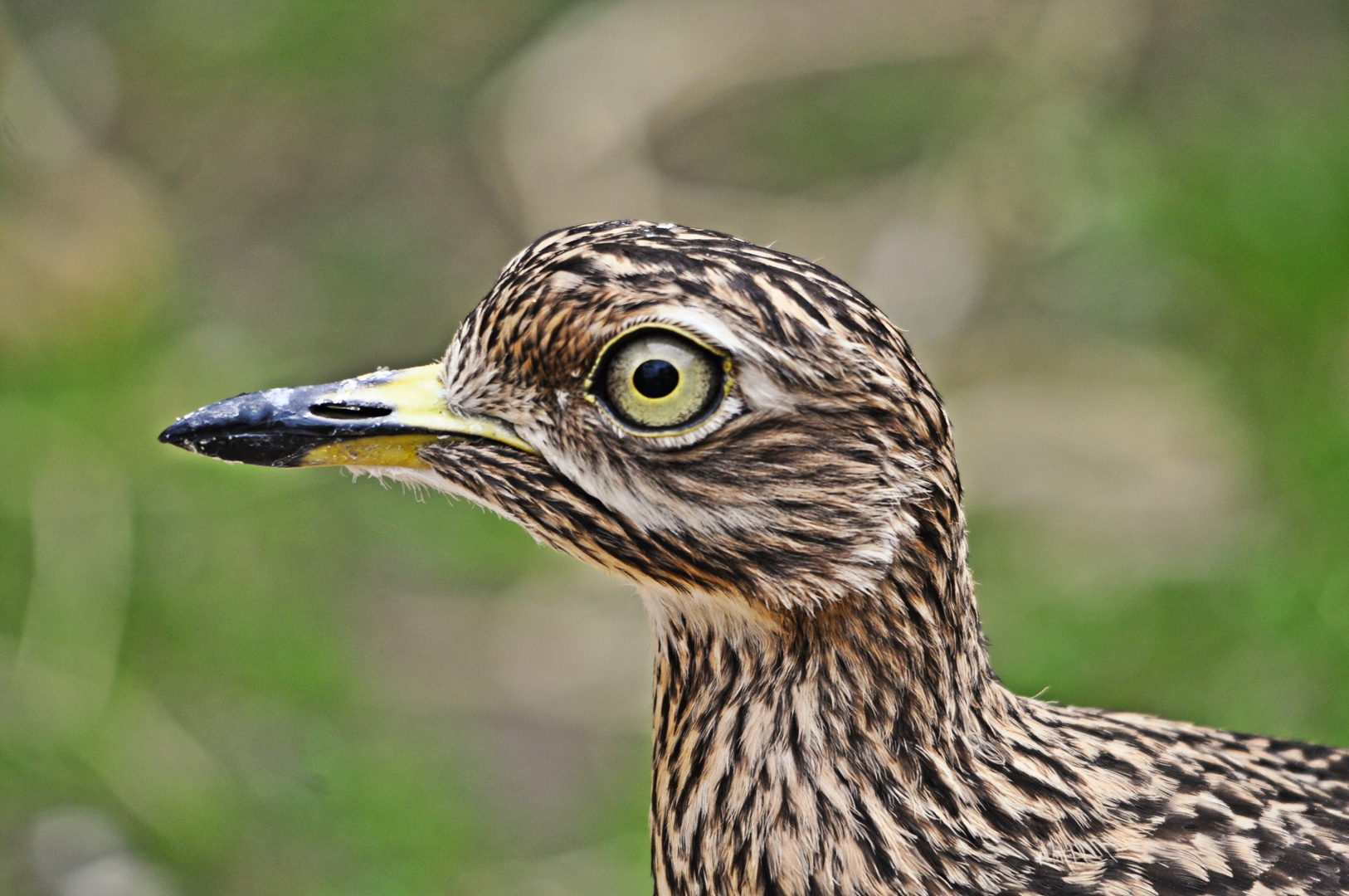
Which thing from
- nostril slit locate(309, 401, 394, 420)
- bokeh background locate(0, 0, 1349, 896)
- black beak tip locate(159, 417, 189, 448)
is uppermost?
bokeh background locate(0, 0, 1349, 896)

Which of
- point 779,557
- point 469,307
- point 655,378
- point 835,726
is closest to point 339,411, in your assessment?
point 655,378

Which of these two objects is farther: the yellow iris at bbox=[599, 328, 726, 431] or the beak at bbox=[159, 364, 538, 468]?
the beak at bbox=[159, 364, 538, 468]

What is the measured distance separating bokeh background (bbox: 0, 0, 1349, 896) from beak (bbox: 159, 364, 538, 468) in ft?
9.64

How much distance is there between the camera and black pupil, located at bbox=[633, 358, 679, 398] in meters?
2.38

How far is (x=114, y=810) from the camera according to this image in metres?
5.31

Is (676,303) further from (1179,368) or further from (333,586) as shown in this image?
(1179,368)

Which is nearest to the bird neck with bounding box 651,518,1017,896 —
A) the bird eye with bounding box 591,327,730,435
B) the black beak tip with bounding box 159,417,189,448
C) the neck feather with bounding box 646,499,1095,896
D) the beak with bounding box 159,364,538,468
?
the neck feather with bounding box 646,499,1095,896

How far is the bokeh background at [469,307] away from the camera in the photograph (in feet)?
17.9

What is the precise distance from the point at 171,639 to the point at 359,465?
3.54m

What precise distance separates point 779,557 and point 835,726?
0.36 metres

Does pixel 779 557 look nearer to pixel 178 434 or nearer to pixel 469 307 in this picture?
pixel 178 434

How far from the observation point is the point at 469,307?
7.29 metres

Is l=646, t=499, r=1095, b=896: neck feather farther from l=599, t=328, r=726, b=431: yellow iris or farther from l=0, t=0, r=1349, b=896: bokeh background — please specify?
l=0, t=0, r=1349, b=896: bokeh background

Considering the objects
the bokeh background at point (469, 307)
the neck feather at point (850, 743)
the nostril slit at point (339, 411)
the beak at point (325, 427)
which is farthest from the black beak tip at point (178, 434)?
the bokeh background at point (469, 307)
